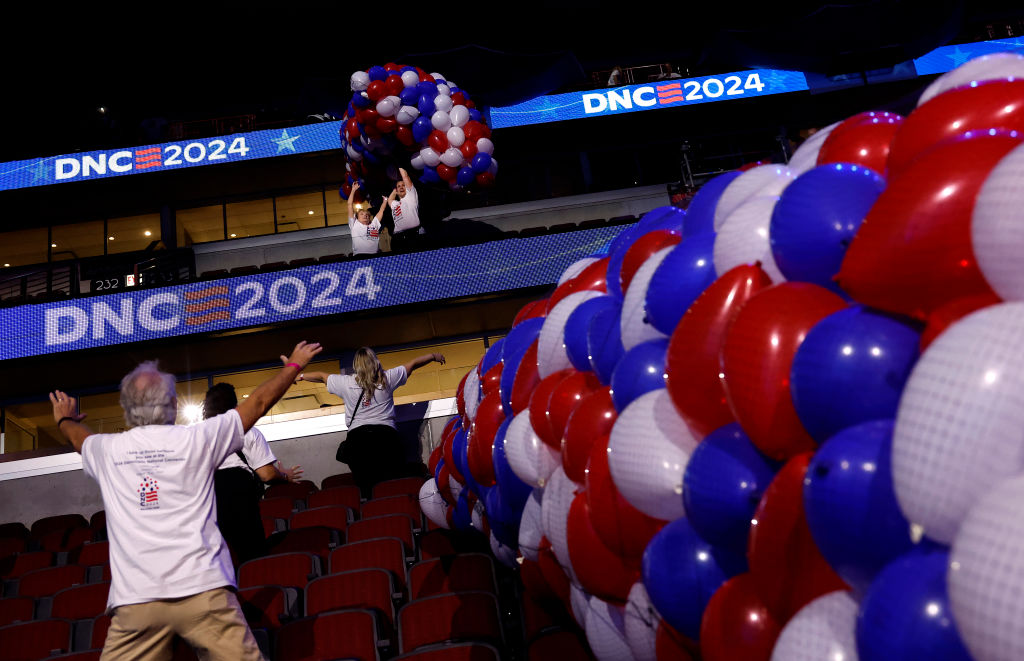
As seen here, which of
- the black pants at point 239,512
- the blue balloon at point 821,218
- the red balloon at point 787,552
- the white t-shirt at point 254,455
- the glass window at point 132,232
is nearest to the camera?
the red balloon at point 787,552

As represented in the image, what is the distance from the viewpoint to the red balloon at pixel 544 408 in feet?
7.71

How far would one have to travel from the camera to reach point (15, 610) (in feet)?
13.1

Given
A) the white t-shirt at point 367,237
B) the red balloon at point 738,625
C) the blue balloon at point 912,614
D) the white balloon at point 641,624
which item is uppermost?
the white t-shirt at point 367,237

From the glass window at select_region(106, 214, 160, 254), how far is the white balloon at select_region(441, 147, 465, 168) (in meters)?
7.32

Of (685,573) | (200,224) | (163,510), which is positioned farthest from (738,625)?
(200,224)

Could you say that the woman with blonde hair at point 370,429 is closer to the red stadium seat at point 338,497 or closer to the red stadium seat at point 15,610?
the red stadium seat at point 338,497

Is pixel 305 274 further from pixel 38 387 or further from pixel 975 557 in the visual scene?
pixel 975 557

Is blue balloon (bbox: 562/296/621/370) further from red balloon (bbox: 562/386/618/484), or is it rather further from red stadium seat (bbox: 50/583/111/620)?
red stadium seat (bbox: 50/583/111/620)

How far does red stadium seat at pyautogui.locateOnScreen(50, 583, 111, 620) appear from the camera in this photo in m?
3.94

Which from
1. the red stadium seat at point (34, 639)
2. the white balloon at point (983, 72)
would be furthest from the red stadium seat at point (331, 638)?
the white balloon at point (983, 72)

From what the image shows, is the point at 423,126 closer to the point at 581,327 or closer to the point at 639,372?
the point at 581,327

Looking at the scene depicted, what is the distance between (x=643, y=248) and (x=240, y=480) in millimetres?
2477

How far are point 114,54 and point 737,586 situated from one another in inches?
593

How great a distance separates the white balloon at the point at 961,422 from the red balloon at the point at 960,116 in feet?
1.49
